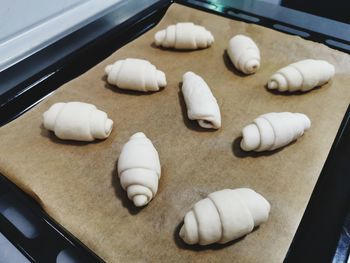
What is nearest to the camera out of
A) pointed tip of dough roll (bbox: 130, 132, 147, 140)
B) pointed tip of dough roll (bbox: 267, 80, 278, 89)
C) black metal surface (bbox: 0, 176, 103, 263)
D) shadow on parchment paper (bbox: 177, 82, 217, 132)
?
black metal surface (bbox: 0, 176, 103, 263)

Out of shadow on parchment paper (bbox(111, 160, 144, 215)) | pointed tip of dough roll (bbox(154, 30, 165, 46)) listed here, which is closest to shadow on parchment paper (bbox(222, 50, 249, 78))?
pointed tip of dough roll (bbox(154, 30, 165, 46))

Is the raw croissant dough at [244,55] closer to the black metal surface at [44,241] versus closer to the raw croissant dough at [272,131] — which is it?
the raw croissant dough at [272,131]

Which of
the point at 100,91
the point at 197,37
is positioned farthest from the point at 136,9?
the point at 100,91

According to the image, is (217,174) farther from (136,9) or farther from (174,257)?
(136,9)

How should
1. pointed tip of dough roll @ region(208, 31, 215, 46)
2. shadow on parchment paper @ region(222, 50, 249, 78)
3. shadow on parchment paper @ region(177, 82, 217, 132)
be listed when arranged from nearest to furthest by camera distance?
shadow on parchment paper @ region(177, 82, 217, 132) → shadow on parchment paper @ region(222, 50, 249, 78) → pointed tip of dough roll @ region(208, 31, 215, 46)

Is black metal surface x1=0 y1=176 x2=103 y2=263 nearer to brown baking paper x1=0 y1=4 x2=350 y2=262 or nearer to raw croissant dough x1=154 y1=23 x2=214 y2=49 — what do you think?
brown baking paper x1=0 y1=4 x2=350 y2=262

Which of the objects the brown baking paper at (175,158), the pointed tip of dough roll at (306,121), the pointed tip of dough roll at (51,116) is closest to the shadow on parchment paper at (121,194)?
the brown baking paper at (175,158)
